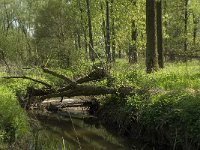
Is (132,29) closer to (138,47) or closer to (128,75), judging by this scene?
(138,47)

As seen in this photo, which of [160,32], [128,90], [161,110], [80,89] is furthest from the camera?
[160,32]

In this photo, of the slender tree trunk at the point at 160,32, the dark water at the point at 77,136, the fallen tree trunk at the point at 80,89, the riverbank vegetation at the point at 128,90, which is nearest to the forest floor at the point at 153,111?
the riverbank vegetation at the point at 128,90

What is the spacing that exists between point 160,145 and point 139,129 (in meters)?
1.13

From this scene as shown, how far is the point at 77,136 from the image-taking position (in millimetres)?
14125

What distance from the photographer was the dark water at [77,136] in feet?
39.6

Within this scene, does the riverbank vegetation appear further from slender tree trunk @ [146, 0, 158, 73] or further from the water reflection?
the water reflection

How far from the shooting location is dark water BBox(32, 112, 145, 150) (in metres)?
12.1

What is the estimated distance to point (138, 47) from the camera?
3130 cm

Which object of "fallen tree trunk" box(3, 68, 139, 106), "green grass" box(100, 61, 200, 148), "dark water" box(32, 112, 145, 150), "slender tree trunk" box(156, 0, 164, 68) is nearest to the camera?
"green grass" box(100, 61, 200, 148)

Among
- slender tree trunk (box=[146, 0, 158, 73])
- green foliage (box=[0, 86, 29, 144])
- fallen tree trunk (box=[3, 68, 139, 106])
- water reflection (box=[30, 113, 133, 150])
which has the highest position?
slender tree trunk (box=[146, 0, 158, 73])

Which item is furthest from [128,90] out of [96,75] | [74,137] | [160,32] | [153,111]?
[160,32]

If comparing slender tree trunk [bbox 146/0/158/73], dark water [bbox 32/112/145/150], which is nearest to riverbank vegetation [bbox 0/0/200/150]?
slender tree trunk [bbox 146/0/158/73]

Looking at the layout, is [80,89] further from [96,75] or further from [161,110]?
[161,110]

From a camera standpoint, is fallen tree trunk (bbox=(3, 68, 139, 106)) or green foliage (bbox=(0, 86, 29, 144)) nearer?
green foliage (bbox=(0, 86, 29, 144))
